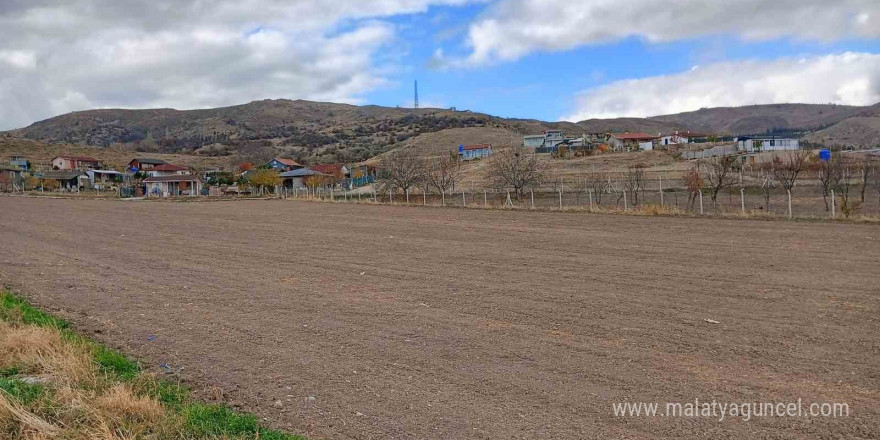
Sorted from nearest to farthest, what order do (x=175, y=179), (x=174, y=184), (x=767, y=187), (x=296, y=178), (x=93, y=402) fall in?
(x=93, y=402), (x=767, y=187), (x=296, y=178), (x=175, y=179), (x=174, y=184)

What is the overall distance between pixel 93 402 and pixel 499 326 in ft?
17.3

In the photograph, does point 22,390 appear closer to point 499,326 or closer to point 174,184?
point 499,326

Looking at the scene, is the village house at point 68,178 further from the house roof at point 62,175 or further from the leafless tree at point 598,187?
A: the leafless tree at point 598,187

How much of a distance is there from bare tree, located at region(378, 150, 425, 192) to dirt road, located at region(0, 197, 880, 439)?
2881cm

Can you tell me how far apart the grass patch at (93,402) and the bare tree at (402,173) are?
39.4 metres

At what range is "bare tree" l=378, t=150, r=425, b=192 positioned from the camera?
4800 cm

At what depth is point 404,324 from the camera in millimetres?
9234

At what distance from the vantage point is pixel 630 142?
10119 centimetres

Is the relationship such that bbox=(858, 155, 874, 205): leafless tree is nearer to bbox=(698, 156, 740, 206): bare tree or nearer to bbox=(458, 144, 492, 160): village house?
bbox=(698, 156, 740, 206): bare tree

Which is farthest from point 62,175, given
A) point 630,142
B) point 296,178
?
point 630,142

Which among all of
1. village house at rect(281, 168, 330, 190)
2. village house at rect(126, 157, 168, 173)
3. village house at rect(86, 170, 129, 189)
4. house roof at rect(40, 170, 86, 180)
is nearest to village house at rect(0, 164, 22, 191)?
house roof at rect(40, 170, 86, 180)

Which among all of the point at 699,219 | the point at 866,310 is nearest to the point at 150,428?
the point at 866,310

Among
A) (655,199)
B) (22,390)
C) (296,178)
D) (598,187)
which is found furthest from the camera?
(296,178)

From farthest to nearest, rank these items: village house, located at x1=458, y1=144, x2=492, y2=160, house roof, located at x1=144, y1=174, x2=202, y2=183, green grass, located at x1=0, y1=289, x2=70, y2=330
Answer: village house, located at x1=458, y1=144, x2=492, y2=160, house roof, located at x1=144, y1=174, x2=202, y2=183, green grass, located at x1=0, y1=289, x2=70, y2=330
